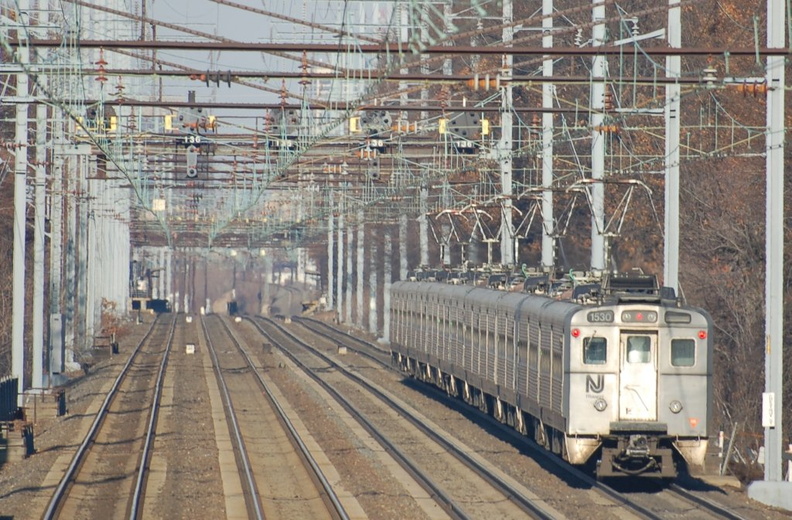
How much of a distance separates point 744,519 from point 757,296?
13330 mm

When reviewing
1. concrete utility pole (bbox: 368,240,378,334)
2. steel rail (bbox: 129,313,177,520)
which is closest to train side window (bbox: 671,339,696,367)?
steel rail (bbox: 129,313,177,520)

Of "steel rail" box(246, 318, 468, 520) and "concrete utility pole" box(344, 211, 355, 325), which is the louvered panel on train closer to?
"steel rail" box(246, 318, 468, 520)

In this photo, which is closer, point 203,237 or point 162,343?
point 162,343

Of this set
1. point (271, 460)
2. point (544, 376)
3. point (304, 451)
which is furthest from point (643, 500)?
point (271, 460)

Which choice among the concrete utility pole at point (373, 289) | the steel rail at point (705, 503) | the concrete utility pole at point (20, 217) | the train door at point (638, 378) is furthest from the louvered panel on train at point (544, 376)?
the concrete utility pole at point (373, 289)

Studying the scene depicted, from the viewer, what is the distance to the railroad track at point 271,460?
18312 millimetres

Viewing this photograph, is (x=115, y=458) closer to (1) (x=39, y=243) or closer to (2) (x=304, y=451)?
(2) (x=304, y=451)

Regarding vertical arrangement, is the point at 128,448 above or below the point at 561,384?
below

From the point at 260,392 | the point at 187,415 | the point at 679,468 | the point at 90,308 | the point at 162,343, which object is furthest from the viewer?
the point at 162,343

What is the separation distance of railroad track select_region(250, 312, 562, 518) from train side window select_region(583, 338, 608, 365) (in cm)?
209

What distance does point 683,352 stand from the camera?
1964 cm

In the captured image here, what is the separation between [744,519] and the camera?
55.7ft

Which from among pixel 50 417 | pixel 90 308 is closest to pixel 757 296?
pixel 50 417

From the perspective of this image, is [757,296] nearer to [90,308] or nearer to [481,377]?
[481,377]
